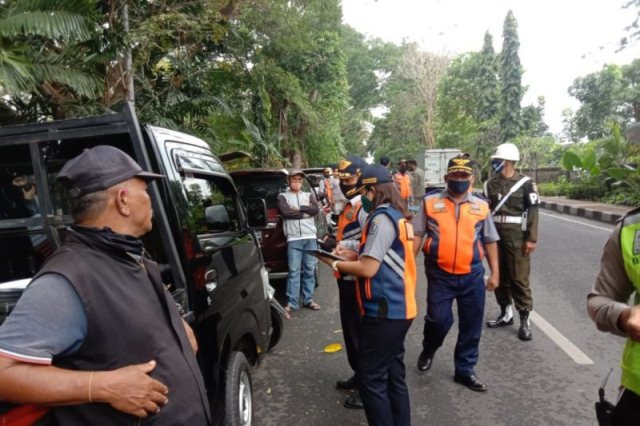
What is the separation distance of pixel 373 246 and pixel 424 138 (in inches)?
1547

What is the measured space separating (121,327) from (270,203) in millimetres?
5234

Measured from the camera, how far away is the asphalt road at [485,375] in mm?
3314

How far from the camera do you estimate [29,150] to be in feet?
7.79

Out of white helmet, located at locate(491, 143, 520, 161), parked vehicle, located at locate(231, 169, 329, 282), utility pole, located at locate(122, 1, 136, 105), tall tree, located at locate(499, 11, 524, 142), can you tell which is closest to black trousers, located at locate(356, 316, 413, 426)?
white helmet, located at locate(491, 143, 520, 161)

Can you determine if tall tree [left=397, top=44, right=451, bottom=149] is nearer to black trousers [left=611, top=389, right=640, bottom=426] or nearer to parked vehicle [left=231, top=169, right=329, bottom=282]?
parked vehicle [left=231, top=169, right=329, bottom=282]

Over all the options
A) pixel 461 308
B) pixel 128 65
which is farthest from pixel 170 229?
pixel 128 65

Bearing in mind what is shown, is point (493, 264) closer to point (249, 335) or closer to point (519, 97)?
point (249, 335)

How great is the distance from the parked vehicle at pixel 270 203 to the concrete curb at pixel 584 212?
955 centimetres

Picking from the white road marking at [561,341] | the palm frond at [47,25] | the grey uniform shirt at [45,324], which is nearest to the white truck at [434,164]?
the white road marking at [561,341]

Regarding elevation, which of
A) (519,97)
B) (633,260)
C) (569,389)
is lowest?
(569,389)

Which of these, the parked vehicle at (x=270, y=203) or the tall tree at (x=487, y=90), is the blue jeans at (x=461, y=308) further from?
the tall tree at (x=487, y=90)

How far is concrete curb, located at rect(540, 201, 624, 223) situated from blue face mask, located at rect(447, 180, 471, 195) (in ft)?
33.5

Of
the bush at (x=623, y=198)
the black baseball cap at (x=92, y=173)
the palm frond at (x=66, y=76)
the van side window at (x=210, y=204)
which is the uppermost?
the palm frond at (x=66, y=76)

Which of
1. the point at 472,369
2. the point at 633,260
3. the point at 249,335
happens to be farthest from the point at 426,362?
the point at 633,260
